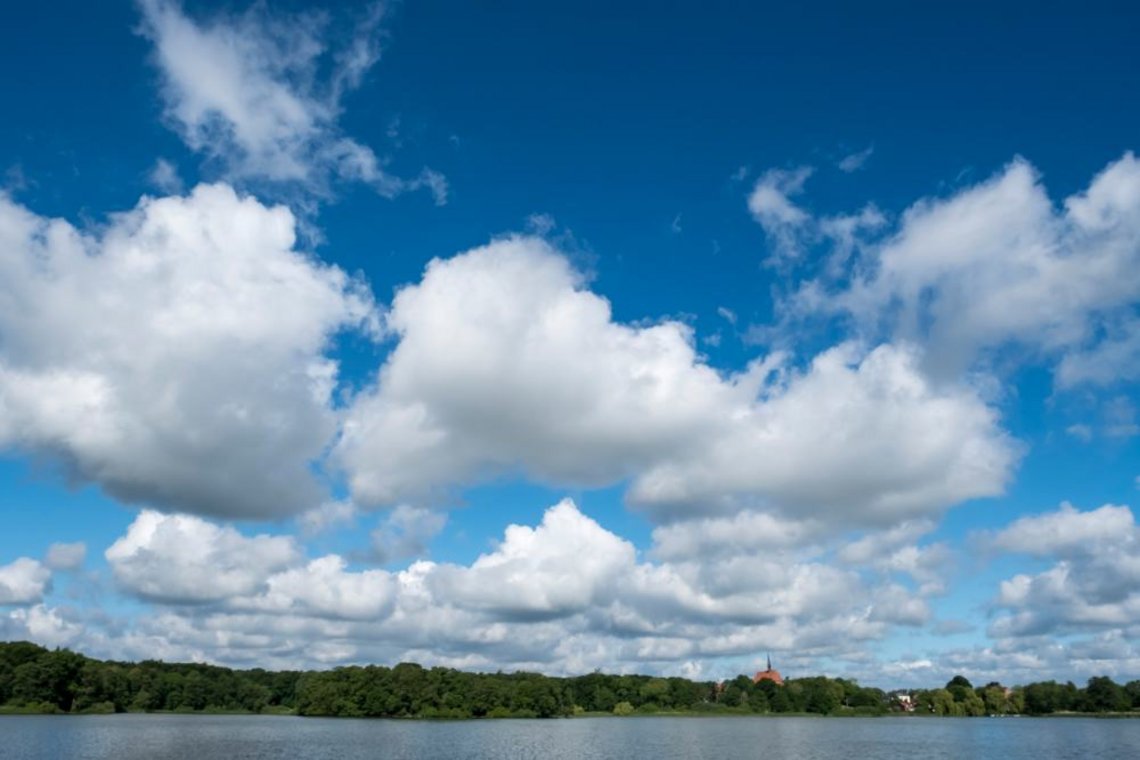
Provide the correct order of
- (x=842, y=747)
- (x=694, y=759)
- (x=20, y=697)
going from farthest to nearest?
(x=20, y=697) → (x=842, y=747) → (x=694, y=759)

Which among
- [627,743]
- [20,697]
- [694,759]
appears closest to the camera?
[694,759]

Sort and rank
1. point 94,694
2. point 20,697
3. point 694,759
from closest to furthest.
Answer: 1. point 694,759
2. point 20,697
3. point 94,694

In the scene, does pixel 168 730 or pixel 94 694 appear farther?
pixel 94 694

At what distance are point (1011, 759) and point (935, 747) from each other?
60.7 ft

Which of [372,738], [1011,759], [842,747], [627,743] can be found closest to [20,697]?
[372,738]

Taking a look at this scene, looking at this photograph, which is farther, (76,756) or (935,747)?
(935,747)

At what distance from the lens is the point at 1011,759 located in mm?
94125

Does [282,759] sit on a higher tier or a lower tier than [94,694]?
lower

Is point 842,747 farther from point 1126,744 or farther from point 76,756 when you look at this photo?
point 76,756

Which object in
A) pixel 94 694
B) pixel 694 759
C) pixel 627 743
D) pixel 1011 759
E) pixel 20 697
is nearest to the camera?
pixel 694 759

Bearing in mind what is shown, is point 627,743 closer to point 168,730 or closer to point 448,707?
point 168,730

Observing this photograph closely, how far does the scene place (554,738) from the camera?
12262 cm

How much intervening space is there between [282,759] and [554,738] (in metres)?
53.4

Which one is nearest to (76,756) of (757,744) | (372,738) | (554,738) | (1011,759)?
(372,738)
